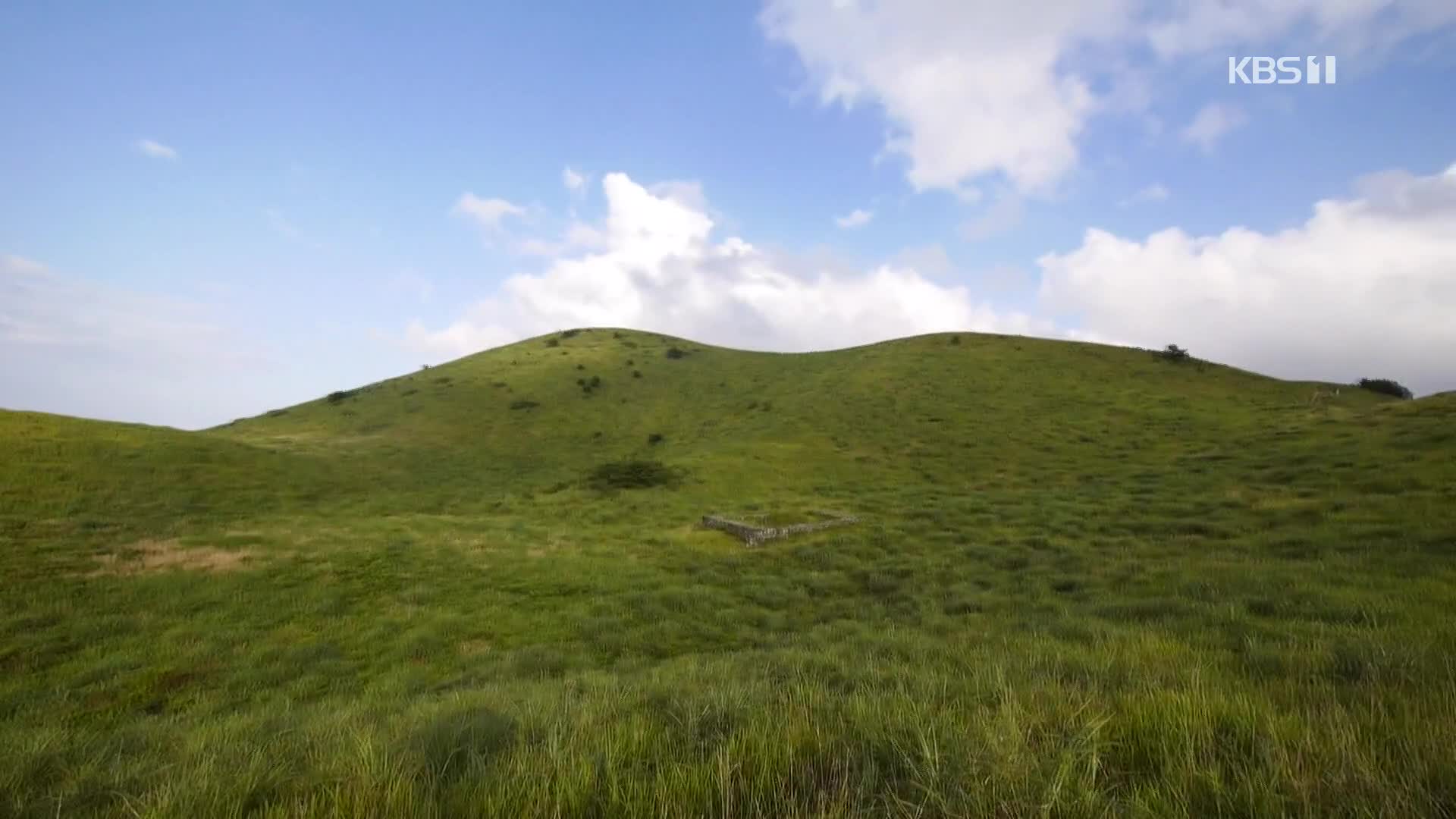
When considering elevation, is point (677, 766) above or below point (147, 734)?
above

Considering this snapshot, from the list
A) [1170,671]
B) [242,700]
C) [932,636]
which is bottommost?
[242,700]

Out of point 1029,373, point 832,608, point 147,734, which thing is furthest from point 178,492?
point 1029,373

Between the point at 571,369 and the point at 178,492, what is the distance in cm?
4645

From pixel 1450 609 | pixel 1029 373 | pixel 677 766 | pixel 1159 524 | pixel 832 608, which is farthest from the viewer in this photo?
pixel 1029 373

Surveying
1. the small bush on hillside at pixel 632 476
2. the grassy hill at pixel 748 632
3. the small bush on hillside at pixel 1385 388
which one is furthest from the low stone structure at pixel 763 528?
the small bush on hillside at pixel 1385 388

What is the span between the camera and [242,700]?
8477 millimetres

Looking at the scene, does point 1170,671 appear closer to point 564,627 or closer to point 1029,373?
point 564,627

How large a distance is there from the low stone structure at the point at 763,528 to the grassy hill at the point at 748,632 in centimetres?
65

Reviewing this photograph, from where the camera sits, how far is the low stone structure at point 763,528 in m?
20.1

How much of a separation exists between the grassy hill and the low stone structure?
2.14 ft

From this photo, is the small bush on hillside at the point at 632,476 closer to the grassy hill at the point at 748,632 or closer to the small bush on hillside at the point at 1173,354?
the grassy hill at the point at 748,632

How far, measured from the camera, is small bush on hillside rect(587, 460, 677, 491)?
32.3m

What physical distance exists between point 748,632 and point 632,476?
22659mm

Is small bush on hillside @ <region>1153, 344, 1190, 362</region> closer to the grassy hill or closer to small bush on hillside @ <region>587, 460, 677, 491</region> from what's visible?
the grassy hill
